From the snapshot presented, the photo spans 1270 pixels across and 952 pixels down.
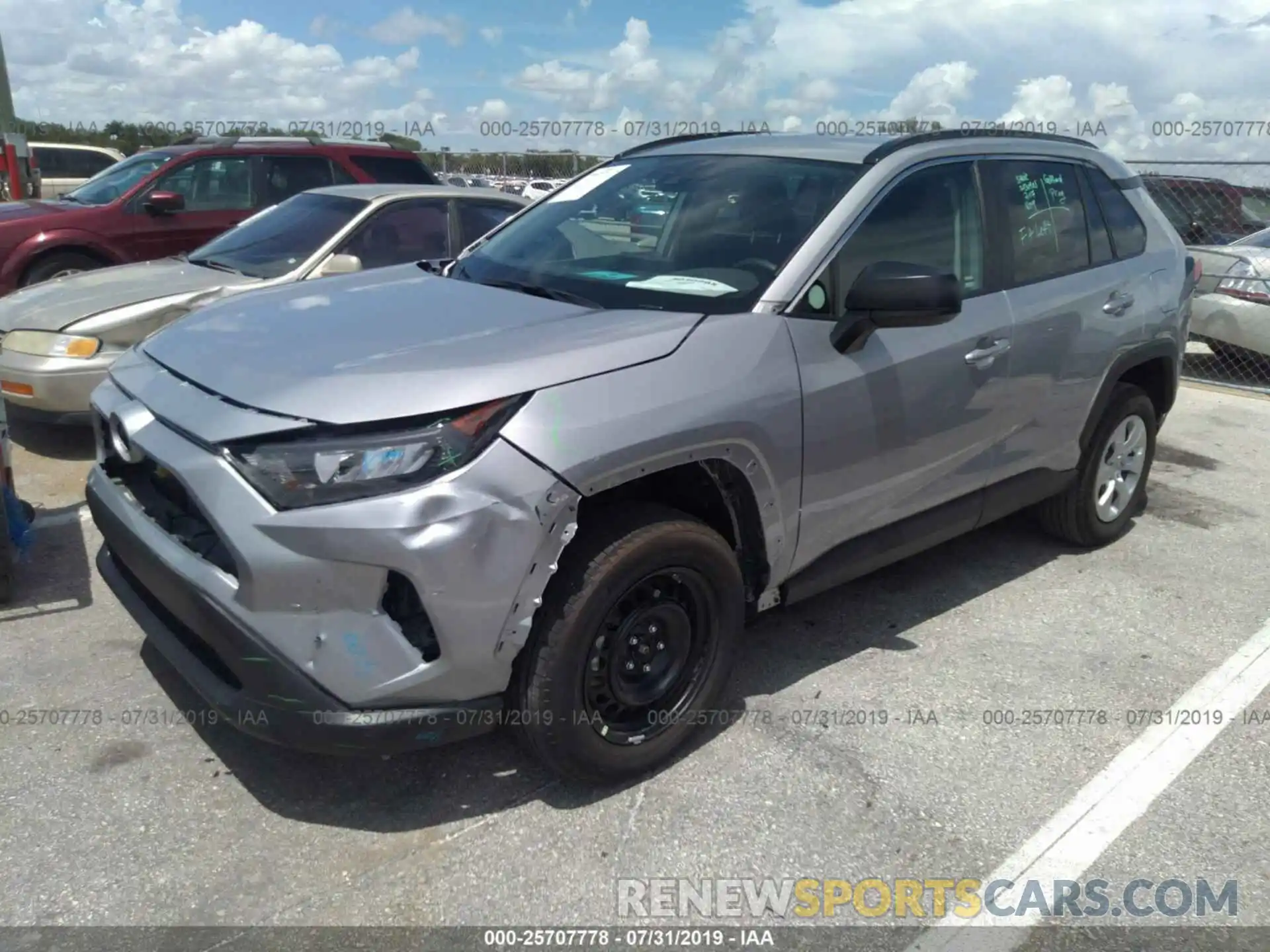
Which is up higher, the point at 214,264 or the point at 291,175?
the point at 291,175

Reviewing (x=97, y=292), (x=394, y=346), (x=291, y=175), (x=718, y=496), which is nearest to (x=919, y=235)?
(x=718, y=496)

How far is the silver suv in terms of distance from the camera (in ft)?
7.79

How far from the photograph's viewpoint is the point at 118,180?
8305 mm

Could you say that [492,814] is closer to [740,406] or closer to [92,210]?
[740,406]

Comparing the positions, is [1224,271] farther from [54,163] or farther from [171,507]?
[54,163]

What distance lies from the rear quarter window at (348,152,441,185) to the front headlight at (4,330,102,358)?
3842 mm

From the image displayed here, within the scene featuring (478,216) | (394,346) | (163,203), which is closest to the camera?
(394,346)

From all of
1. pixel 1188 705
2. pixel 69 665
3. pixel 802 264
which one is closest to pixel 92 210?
pixel 69 665

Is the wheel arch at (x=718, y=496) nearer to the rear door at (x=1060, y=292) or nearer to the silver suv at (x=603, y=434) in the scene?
the silver suv at (x=603, y=434)

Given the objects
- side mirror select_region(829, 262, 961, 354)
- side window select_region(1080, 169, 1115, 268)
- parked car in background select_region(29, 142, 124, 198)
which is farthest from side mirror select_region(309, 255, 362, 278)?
parked car in background select_region(29, 142, 124, 198)

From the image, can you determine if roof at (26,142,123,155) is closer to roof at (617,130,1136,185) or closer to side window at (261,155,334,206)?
A: side window at (261,155,334,206)

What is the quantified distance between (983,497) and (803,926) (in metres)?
2.04

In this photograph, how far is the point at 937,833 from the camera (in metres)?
2.82

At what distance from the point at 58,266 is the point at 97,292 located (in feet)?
7.47
